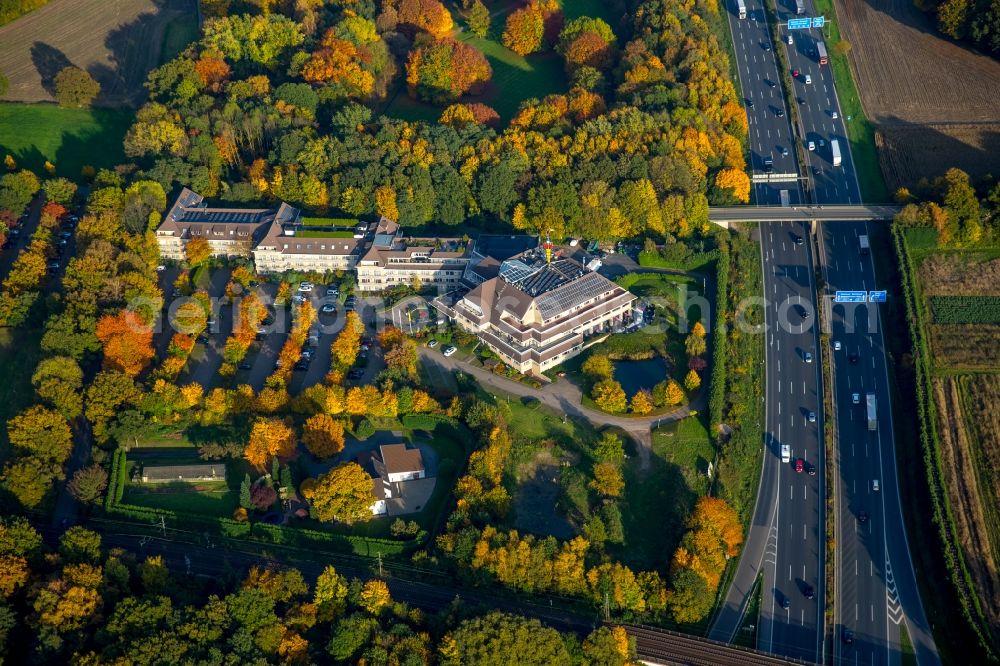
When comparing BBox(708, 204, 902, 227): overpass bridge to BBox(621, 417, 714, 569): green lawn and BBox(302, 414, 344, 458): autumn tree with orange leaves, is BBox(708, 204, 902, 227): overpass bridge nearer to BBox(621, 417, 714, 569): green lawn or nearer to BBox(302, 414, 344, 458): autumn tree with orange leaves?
BBox(621, 417, 714, 569): green lawn

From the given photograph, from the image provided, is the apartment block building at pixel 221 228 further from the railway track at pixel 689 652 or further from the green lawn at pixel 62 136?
the railway track at pixel 689 652

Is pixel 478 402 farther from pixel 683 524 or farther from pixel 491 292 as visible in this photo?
pixel 683 524

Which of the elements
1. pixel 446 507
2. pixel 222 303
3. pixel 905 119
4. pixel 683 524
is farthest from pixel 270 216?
pixel 905 119

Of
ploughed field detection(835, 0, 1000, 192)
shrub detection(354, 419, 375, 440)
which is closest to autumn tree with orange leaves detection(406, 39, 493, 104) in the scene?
ploughed field detection(835, 0, 1000, 192)

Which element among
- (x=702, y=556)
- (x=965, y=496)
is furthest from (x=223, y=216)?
(x=965, y=496)

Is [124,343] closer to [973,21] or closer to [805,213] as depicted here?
[805,213]

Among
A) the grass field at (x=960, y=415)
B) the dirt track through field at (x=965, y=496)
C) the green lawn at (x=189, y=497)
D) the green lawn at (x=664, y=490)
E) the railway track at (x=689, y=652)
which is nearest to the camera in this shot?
the railway track at (x=689, y=652)

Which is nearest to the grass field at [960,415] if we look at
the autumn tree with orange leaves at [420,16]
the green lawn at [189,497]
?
the green lawn at [189,497]
